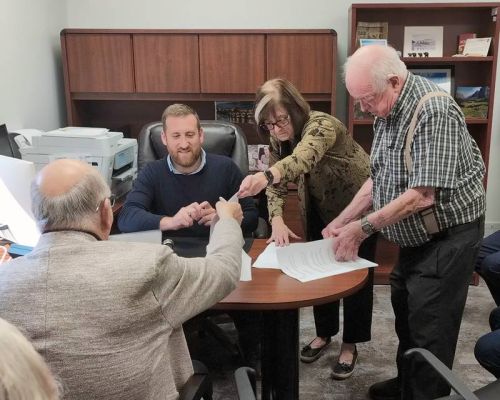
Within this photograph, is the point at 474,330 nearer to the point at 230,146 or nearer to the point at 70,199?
the point at 230,146

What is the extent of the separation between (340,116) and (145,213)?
7.07ft

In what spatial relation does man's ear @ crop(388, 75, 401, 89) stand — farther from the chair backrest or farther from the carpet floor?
the carpet floor

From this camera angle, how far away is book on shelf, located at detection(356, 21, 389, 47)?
11.6ft

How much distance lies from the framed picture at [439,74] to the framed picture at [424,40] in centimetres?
12

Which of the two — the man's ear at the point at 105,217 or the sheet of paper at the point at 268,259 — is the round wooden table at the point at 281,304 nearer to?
the sheet of paper at the point at 268,259

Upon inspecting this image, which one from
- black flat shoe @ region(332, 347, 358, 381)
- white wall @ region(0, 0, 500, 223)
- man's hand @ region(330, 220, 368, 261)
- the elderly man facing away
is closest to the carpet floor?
black flat shoe @ region(332, 347, 358, 381)

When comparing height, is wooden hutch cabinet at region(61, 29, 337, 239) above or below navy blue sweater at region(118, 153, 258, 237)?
above

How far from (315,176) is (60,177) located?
4.20ft

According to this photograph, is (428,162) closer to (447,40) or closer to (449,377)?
(449,377)

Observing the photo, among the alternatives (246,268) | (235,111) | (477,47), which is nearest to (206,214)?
(246,268)

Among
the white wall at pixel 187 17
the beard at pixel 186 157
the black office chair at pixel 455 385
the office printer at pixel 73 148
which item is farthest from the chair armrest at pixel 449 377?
the white wall at pixel 187 17

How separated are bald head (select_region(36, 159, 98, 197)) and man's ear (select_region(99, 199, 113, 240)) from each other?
83mm

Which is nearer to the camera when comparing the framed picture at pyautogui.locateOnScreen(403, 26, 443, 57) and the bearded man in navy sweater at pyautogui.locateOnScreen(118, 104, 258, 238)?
the bearded man in navy sweater at pyautogui.locateOnScreen(118, 104, 258, 238)

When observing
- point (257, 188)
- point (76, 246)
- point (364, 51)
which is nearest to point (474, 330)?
point (257, 188)
